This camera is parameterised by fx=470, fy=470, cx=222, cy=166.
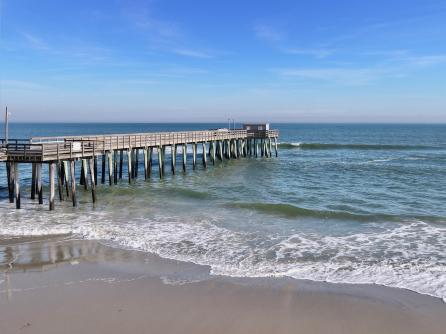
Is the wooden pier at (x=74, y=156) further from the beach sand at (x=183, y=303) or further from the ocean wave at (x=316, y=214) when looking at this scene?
the beach sand at (x=183, y=303)

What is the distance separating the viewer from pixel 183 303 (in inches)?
406

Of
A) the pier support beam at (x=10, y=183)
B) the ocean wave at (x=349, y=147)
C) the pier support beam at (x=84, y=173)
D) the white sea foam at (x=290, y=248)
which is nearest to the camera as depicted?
the white sea foam at (x=290, y=248)

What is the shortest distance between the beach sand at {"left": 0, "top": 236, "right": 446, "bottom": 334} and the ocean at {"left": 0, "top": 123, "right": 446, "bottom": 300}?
3.07 ft

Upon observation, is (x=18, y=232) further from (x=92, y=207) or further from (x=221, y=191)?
(x=221, y=191)

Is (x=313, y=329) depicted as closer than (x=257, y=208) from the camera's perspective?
Yes

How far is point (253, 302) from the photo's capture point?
1041 cm

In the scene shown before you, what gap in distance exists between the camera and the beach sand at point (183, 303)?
363 inches

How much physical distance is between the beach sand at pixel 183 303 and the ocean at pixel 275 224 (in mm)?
937

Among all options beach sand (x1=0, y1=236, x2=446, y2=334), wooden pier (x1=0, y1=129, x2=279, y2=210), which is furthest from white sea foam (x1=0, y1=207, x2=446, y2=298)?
wooden pier (x1=0, y1=129, x2=279, y2=210)

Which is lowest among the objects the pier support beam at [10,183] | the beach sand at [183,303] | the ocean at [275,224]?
the beach sand at [183,303]

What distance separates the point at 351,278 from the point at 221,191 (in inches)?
611

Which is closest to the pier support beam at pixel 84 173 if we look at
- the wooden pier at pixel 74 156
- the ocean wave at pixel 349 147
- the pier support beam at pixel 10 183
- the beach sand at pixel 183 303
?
the wooden pier at pixel 74 156

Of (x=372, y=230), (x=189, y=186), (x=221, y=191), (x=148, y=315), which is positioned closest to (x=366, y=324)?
(x=148, y=315)

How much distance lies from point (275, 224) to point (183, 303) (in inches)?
353
